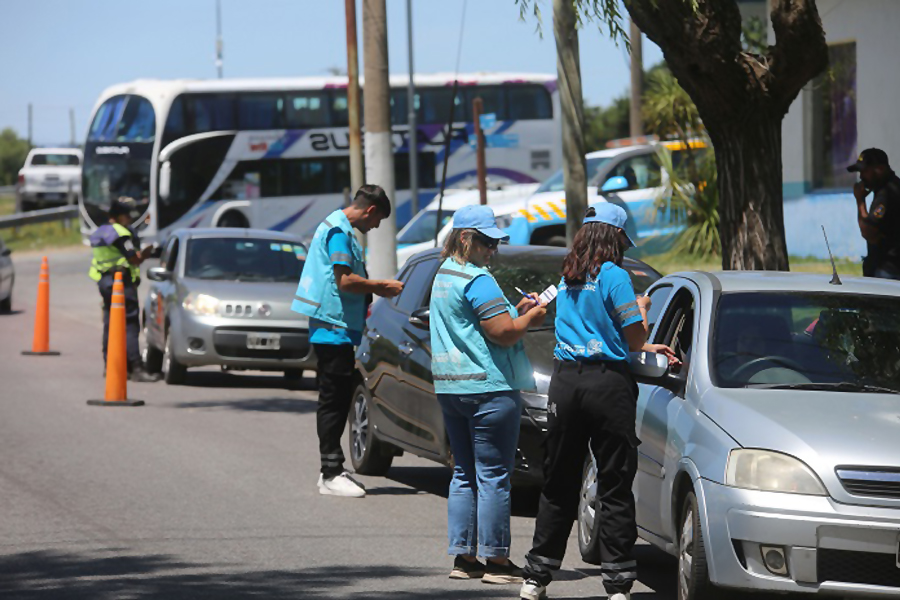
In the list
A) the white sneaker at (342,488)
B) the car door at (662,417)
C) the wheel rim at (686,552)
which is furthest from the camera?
the white sneaker at (342,488)

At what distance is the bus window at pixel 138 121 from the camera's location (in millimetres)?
39594

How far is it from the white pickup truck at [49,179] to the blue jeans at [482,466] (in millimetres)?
49493

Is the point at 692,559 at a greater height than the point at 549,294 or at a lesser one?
lesser

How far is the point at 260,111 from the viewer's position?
41156mm

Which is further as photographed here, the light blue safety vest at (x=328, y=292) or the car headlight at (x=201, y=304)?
the car headlight at (x=201, y=304)

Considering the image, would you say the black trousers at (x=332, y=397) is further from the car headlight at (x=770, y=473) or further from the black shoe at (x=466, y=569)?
the car headlight at (x=770, y=473)

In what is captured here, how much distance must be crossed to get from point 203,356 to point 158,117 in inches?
897

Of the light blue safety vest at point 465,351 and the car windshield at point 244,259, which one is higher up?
the light blue safety vest at point 465,351

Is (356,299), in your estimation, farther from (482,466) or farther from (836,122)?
(836,122)

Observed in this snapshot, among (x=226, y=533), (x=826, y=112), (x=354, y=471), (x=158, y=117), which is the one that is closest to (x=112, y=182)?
(x=158, y=117)

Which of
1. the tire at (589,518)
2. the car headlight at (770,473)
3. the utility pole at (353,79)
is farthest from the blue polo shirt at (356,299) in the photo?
the utility pole at (353,79)

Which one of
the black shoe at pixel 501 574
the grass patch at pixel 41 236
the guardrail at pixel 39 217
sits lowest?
the grass patch at pixel 41 236

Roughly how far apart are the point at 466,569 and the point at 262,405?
8.44m

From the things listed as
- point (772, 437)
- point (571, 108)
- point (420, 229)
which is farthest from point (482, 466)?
point (420, 229)
